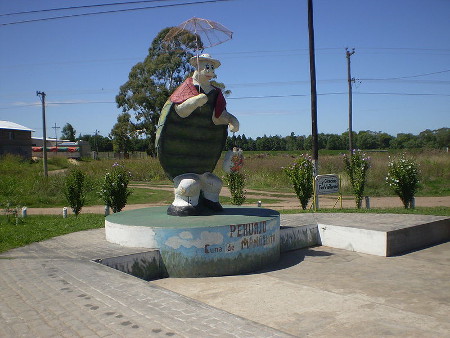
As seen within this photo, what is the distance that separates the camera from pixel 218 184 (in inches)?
353

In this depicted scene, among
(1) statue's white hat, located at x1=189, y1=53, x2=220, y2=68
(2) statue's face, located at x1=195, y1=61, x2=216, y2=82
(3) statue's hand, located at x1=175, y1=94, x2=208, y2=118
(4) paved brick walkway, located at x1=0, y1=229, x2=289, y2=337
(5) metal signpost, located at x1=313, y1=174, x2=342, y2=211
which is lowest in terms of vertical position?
(4) paved brick walkway, located at x1=0, y1=229, x2=289, y2=337

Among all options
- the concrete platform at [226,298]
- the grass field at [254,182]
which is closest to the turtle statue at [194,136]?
the concrete platform at [226,298]

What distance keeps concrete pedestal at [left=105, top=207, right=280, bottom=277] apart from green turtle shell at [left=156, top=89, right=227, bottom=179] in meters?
1.20

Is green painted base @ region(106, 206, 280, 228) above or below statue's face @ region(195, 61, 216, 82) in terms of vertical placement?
below

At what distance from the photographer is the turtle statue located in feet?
27.2

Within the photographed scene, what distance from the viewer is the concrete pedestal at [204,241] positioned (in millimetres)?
7254

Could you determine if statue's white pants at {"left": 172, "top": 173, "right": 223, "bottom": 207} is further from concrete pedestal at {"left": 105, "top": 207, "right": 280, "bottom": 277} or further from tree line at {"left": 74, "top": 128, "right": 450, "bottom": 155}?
tree line at {"left": 74, "top": 128, "right": 450, "bottom": 155}

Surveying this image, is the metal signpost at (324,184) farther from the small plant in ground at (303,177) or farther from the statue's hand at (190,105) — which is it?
the statue's hand at (190,105)

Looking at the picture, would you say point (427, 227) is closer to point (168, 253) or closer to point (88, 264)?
point (168, 253)

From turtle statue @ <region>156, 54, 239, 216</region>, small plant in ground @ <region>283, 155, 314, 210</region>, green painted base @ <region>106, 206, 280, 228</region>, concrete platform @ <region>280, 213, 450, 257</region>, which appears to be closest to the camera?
green painted base @ <region>106, 206, 280, 228</region>

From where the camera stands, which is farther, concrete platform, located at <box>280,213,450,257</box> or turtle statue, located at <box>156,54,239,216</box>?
concrete platform, located at <box>280,213,450,257</box>

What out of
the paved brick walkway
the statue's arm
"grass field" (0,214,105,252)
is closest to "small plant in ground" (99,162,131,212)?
"grass field" (0,214,105,252)

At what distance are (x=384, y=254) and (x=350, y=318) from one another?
12.2 ft

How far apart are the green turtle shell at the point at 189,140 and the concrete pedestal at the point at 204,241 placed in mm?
1196
